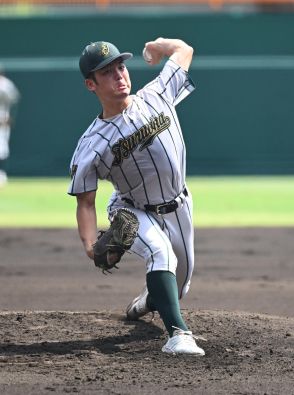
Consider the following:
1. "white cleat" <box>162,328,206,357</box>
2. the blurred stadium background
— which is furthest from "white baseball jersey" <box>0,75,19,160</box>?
"white cleat" <box>162,328,206,357</box>

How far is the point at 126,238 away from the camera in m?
5.22

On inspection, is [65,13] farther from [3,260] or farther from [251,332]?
[251,332]

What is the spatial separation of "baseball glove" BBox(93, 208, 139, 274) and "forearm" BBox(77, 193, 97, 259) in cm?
7

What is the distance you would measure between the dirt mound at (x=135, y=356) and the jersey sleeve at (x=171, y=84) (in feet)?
4.54

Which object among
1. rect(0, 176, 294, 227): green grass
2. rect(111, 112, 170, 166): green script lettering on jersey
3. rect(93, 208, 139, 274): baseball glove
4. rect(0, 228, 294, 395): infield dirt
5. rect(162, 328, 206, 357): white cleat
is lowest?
rect(0, 176, 294, 227): green grass

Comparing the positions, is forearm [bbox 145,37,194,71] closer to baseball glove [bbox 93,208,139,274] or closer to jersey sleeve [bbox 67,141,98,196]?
jersey sleeve [bbox 67,141,98,196]

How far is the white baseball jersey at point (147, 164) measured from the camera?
5371 millimetres

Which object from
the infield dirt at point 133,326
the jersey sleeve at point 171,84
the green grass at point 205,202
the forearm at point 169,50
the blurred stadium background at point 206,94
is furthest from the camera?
the blurred stadium background at point 206,94

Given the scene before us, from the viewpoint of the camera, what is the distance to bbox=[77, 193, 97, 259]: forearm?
5.37m

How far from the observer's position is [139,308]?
621cm

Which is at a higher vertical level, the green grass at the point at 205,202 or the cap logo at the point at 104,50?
the cap logo at the point at 104,50

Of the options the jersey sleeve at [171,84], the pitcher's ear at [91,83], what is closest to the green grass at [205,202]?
the jersey sleeve at [171,84]

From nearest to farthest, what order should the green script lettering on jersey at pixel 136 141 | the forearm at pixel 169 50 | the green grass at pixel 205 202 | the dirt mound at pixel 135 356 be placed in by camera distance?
the dirt mound at pixel 135 356
the green script lettering on jersey at pixel 136 141
the forearm at pixel 169 50
the green grass at pixel 205 202

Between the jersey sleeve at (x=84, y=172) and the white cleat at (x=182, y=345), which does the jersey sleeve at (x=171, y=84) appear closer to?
the jersey sleeve at (x=84, y=172)
